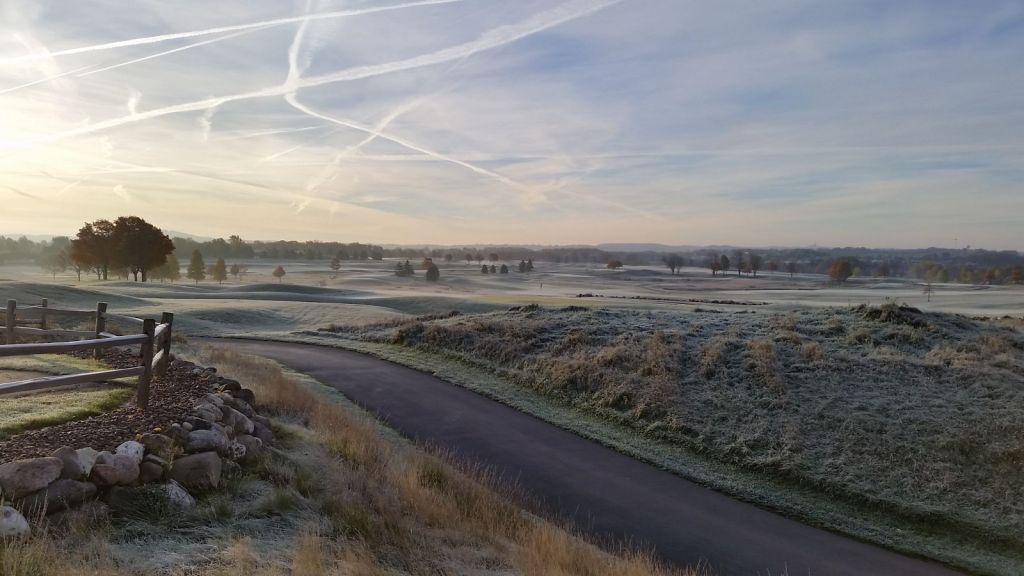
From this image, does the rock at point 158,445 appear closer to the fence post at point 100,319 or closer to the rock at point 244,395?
the rock at point 244,395

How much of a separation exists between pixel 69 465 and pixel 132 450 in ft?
2.86

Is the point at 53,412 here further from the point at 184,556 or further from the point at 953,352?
the point at 953,352

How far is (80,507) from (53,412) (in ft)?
12.8

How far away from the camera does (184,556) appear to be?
6270 mm

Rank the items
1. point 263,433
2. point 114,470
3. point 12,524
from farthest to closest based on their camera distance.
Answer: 1. point 263,433
2. point 114,470
3. point 12,524

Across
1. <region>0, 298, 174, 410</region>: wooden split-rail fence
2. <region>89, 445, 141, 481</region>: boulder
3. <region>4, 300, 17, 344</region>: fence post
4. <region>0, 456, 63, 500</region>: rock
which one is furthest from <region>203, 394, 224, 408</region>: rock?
<region>4, 300, 17, 344</region>: fence post

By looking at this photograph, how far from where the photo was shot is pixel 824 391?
58.7 feet

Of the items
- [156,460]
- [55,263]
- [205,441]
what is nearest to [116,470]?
[156,460]

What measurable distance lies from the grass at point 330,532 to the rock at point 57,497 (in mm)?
270

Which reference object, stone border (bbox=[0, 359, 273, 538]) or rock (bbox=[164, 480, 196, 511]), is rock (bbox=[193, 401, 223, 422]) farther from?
rock (bbox=[164, 480, 196, 511])

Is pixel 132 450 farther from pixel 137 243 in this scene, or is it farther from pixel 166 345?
pixel 137 243

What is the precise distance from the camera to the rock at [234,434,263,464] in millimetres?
9850

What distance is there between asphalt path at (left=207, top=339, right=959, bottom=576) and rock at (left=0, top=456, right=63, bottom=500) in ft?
27.4

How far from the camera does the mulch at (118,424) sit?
7.95 meters
